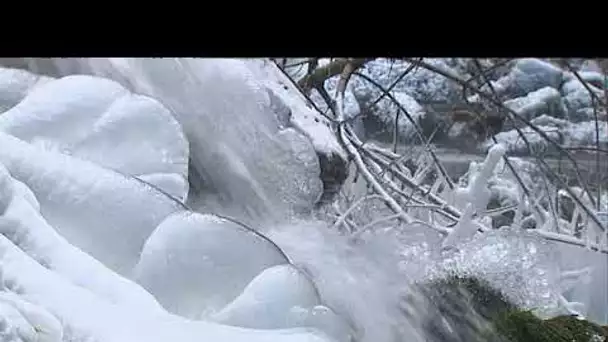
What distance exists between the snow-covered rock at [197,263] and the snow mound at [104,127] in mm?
85

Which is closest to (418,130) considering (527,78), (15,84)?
(527,78)

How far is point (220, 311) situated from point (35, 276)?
205 millimetres

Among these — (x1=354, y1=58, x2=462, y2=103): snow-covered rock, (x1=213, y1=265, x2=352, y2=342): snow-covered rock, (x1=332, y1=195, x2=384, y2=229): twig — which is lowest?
(x1=213, y1=265, x2=352, y2=342): snow-covered rock

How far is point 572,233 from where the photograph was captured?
1.28 meters

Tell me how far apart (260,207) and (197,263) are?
17 centimetres

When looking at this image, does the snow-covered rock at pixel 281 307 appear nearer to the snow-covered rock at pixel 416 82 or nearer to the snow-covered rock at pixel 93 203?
the snow-covered rock at pixel 93 203

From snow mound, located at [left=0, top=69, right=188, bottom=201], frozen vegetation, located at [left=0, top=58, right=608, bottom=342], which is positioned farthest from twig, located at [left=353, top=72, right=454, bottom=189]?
snow mound, located at [left=0, top=69, right=188, bottom=201]

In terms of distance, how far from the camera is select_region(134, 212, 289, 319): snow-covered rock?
950 millimetres

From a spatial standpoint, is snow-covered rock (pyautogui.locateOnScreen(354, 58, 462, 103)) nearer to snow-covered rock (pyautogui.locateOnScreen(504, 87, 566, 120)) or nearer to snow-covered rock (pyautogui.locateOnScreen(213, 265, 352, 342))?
snow-covered rock (pyautogui.locateOnScreen(504, 87, 566, 120))

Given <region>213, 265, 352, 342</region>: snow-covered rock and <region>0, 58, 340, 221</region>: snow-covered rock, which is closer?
<region>213, 265, 352, 342</region>: snow-covered rock

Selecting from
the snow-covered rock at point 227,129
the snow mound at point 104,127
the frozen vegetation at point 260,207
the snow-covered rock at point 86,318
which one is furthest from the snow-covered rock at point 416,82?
the snow-covered rock at point 86,318

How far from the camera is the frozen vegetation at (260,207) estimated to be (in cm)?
93

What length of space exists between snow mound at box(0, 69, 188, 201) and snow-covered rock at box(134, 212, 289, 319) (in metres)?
0.09
